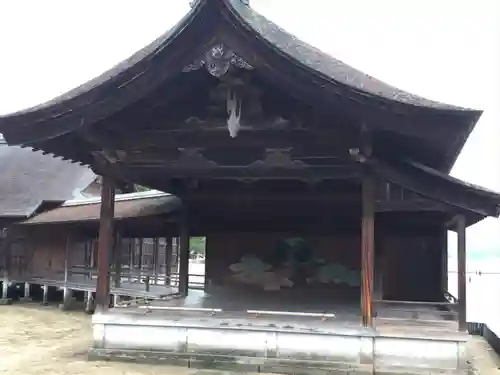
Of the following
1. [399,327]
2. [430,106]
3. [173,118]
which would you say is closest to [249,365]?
[399,327]

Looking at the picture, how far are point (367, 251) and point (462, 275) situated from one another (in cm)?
144

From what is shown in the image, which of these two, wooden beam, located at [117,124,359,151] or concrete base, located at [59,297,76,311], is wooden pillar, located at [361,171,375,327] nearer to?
wooden beam, located at [117,124,359,151]

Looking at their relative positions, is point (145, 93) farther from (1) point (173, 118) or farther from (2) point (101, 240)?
(2) point (101, 240)

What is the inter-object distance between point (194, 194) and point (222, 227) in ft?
3.38

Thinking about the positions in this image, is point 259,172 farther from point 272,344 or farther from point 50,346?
point 50,346

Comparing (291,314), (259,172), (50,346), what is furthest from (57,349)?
(259,172)

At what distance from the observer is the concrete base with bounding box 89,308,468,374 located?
26.1 ft

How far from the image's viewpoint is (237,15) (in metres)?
7.55

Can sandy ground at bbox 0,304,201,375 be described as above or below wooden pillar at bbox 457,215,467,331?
below

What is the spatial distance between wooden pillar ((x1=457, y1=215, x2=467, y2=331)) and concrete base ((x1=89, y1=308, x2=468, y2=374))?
29 cm

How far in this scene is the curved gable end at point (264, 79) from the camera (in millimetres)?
7477

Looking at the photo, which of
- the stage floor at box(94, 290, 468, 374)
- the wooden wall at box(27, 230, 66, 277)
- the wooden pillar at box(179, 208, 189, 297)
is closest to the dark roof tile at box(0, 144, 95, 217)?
the wooden wall at box(27, 230, 66, 277)

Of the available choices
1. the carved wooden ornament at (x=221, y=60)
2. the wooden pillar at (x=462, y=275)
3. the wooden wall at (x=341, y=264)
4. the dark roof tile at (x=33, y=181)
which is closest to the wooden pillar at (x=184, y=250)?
the wooden wall at (x=341, y=264)

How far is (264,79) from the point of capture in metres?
7.96
